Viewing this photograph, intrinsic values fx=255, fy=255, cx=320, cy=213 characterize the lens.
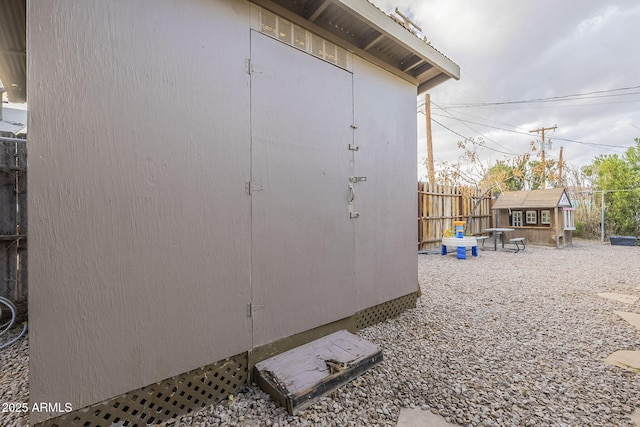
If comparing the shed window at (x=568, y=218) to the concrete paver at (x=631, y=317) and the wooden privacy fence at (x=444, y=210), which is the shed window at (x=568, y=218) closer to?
the wooden privacy fence at (x=444, y=210)

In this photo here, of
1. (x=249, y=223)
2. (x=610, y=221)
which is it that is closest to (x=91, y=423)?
(x=249, y=223)

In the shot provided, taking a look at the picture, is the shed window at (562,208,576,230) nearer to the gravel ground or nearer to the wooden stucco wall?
the gravel ground

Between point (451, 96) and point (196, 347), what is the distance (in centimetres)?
1379

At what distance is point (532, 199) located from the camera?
911 centimetres

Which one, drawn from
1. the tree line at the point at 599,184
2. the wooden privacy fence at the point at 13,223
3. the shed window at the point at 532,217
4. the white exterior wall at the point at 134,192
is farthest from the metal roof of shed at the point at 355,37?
the shed window at the point at 532,217

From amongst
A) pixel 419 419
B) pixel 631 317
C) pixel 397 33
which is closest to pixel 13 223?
pixel 419 419

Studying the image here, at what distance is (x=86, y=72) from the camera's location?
1312 mm

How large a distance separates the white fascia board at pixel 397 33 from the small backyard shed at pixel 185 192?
0.07 feet

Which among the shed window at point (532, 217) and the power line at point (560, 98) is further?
the power line at point (560, 98)

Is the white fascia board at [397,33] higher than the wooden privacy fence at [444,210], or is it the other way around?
the white fascia board at [397,33]

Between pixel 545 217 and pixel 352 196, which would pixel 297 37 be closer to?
pixel 352 196

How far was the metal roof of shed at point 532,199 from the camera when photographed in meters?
8.59

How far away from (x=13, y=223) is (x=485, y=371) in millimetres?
4770

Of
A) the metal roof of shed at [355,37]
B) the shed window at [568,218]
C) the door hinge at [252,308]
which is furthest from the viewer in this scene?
the shed window at [568,218]
